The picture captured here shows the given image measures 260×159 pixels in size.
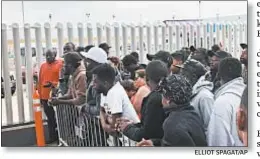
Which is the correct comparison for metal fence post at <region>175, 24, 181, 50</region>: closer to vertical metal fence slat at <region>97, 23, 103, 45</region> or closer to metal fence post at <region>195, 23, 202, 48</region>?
metal fence post at <region>195, 23, 202, 48</region>

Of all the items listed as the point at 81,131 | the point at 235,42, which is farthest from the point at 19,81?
the point at 235,42

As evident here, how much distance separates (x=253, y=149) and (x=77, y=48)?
227 cm

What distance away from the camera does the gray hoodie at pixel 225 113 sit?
3.39 m

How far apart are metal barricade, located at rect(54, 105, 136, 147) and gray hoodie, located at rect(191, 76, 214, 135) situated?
70 centimetres

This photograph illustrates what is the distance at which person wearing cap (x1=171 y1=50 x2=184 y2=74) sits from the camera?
3.73m

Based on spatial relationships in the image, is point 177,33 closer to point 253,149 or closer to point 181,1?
point 181,1

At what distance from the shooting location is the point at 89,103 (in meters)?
3.99

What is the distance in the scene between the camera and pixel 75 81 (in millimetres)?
4227

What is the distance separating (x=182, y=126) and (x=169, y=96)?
0.26 m

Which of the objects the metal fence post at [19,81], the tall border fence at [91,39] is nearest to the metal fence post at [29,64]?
the tall border fence at [91,39]

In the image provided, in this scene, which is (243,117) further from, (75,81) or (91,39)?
(91,39)

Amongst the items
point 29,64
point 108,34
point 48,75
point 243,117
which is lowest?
point 243,117

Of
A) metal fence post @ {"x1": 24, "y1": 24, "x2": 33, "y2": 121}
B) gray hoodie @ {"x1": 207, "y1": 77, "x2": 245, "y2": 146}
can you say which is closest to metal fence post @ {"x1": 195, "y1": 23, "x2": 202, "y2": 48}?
gray hoodie @ {"x1": 207, "y1": 77, "x2": 245, "y2": 146}
